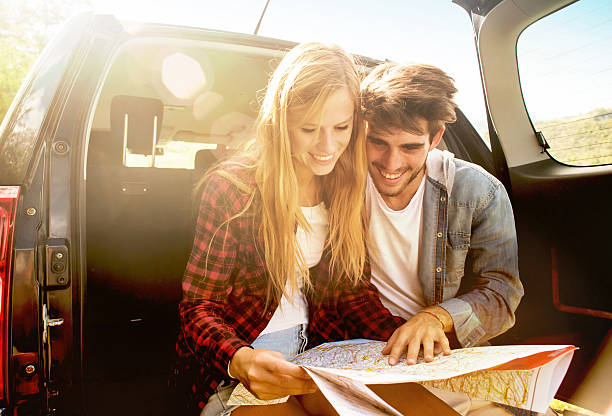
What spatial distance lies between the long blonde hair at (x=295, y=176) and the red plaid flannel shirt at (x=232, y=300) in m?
0.03

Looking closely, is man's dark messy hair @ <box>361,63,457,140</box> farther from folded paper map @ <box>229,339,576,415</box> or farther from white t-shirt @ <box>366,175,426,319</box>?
folded paper map @ <box>229,339,576,415</box>

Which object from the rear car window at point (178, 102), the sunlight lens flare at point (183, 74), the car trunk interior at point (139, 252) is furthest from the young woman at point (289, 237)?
the sunlight lens flare at point (183, 74)

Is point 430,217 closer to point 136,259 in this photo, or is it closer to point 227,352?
point 227,352

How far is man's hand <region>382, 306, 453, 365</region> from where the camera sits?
971 mm

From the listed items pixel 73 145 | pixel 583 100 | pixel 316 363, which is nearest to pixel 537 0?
pixel 583 100

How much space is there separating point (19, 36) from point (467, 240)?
10.4ft

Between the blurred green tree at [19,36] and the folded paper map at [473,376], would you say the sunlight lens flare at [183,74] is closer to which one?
the blurred green tree at [19,36]

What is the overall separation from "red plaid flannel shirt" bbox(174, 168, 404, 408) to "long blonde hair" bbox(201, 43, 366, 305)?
35mm

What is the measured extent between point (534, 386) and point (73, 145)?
1103mm

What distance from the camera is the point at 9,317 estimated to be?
3.14 feet

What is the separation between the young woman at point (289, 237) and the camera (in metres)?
1.16

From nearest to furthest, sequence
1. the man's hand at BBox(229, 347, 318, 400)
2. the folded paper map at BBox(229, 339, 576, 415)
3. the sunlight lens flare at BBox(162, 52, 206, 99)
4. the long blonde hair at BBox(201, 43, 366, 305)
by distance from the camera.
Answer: the folded paper map at BBox(229, 339, 576, 415) → the man's hand at BBox(229, 347, 318, 400) → the long blonde hair at BBox(201, 43, 366, 305) → the sunlight lens flare at BBox(162, 52, 206, 99)

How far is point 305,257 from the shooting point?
1.34 metres

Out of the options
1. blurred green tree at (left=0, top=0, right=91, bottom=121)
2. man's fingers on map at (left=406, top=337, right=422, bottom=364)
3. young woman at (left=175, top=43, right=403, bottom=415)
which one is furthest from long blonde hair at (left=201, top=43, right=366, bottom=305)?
blurred green tree at (left=0, top=0, right=91, bottom=121)
